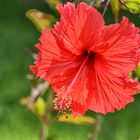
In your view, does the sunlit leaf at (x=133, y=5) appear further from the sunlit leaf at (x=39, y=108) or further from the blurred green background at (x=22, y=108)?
the blurred green background at (x=22, y=108)

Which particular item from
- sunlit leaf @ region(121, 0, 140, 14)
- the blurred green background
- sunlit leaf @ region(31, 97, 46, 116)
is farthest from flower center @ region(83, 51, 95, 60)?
the blurred green background

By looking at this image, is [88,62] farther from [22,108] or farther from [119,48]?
[22,108]

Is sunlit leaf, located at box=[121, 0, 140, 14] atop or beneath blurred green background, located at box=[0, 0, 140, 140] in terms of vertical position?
atop

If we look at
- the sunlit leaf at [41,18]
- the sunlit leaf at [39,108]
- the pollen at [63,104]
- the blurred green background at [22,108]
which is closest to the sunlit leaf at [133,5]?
the pollen at [63,104]

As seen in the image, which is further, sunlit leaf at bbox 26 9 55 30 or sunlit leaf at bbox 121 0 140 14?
sunlit leaf at bbox 26 9 55 30

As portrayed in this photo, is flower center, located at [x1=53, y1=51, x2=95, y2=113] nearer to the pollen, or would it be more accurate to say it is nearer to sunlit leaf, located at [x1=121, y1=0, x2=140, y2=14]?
the pollen

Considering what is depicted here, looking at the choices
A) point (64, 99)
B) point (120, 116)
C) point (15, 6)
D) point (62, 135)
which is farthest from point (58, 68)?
point (15, 6)

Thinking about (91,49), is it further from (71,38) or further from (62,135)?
(62,135)
